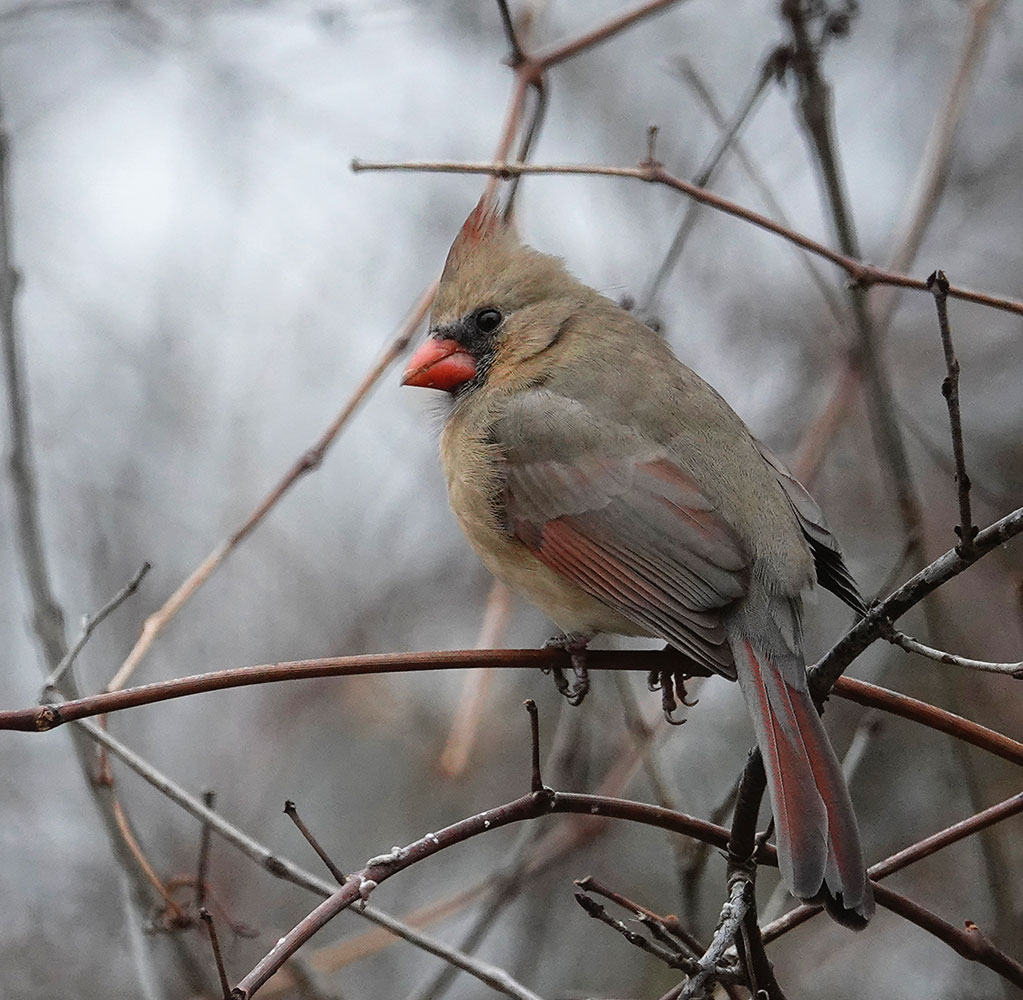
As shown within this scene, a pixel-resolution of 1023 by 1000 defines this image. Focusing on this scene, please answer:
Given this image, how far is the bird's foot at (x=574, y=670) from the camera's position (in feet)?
8.26

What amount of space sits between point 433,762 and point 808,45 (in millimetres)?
2918

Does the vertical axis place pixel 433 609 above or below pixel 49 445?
below

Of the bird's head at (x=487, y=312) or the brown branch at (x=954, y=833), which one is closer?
the brown branch at (x=954, y=833)

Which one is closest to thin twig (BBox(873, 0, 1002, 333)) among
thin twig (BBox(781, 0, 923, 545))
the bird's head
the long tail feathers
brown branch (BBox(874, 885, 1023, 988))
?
thin twig (BBox(781, 0, 923, 545))

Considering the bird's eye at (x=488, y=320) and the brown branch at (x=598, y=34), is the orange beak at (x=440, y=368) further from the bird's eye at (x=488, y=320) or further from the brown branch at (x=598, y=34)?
the brown branch at (x=598, y=34)

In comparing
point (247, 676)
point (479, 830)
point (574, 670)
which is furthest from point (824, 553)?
point (247, 676)

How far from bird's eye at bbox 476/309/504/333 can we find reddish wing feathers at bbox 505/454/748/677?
1.66ft

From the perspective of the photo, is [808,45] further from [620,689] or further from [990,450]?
[990,450]

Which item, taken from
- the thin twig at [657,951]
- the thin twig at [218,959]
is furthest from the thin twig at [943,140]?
the thin twig at [218,959]

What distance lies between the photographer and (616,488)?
2857mm

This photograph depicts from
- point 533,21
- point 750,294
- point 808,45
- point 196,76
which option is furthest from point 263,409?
point 808,45

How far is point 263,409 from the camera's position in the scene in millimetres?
5457

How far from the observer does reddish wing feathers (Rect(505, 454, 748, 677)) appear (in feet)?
8.47

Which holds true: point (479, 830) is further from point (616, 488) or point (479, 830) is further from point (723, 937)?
point (616, 488)
